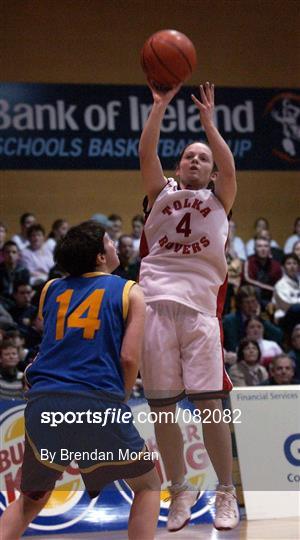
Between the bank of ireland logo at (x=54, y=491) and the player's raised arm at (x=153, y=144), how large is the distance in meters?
2.66

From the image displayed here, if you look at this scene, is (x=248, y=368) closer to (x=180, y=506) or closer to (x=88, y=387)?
(x=180, y=506)

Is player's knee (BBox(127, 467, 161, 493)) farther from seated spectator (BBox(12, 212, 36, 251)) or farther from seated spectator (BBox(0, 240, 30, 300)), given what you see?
seated spectator (BBox(12, 212, 36, 251))

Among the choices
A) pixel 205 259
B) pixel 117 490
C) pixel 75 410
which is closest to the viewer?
pixel 75 410

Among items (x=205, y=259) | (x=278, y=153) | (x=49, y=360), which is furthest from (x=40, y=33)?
(x=49, y=360)

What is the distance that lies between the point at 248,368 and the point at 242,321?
127cm

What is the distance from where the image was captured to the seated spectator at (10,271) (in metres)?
10.8

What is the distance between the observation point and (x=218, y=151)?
492cm

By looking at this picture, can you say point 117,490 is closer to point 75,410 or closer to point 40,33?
point 75,410

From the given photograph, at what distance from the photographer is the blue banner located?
13969mm

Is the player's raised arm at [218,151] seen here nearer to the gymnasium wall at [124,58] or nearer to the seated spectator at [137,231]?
the seated spectator at [137,231]

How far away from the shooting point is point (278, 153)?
15.1 metres

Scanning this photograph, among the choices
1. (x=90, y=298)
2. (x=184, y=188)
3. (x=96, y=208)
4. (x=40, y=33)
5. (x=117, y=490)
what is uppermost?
(x=40, y=33)

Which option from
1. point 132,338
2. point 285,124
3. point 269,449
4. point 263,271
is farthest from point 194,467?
point 285,124

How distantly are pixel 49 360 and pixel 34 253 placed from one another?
302 inches
